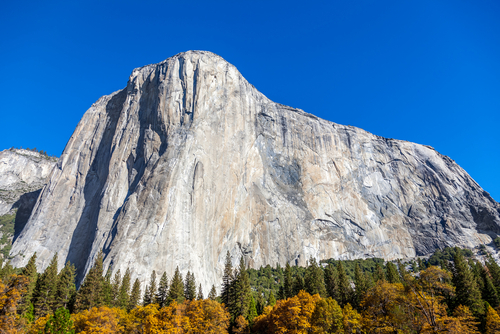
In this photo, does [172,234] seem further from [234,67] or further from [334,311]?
[234,67]

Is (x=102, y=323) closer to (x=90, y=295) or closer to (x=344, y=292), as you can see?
(x=90, y=295)

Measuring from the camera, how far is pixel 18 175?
519 feet

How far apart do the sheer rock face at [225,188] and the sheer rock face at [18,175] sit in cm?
4246

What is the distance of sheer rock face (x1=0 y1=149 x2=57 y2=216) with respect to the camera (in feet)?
457

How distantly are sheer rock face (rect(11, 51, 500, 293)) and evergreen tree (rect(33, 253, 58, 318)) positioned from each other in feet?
60.9

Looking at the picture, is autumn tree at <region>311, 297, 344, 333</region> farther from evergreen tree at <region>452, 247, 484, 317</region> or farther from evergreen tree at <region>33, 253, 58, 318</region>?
evergreen tree at <region>33, 253, 58, 318</region>

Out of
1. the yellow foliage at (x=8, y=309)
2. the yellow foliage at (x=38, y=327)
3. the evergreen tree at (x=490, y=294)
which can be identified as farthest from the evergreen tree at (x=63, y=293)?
the evergreen tree at (x=490, y=294)

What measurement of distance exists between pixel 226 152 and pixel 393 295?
78678 millimetres

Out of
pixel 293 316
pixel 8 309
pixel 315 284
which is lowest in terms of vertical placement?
pixel 8 309

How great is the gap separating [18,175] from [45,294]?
130 m

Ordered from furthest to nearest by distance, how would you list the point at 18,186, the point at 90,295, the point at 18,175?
the point at 18,175, the point at 18,186, the point at 90,295

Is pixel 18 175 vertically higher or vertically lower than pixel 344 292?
higher

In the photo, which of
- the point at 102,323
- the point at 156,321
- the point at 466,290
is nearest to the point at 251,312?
the point at 156,321

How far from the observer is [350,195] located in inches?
5054
